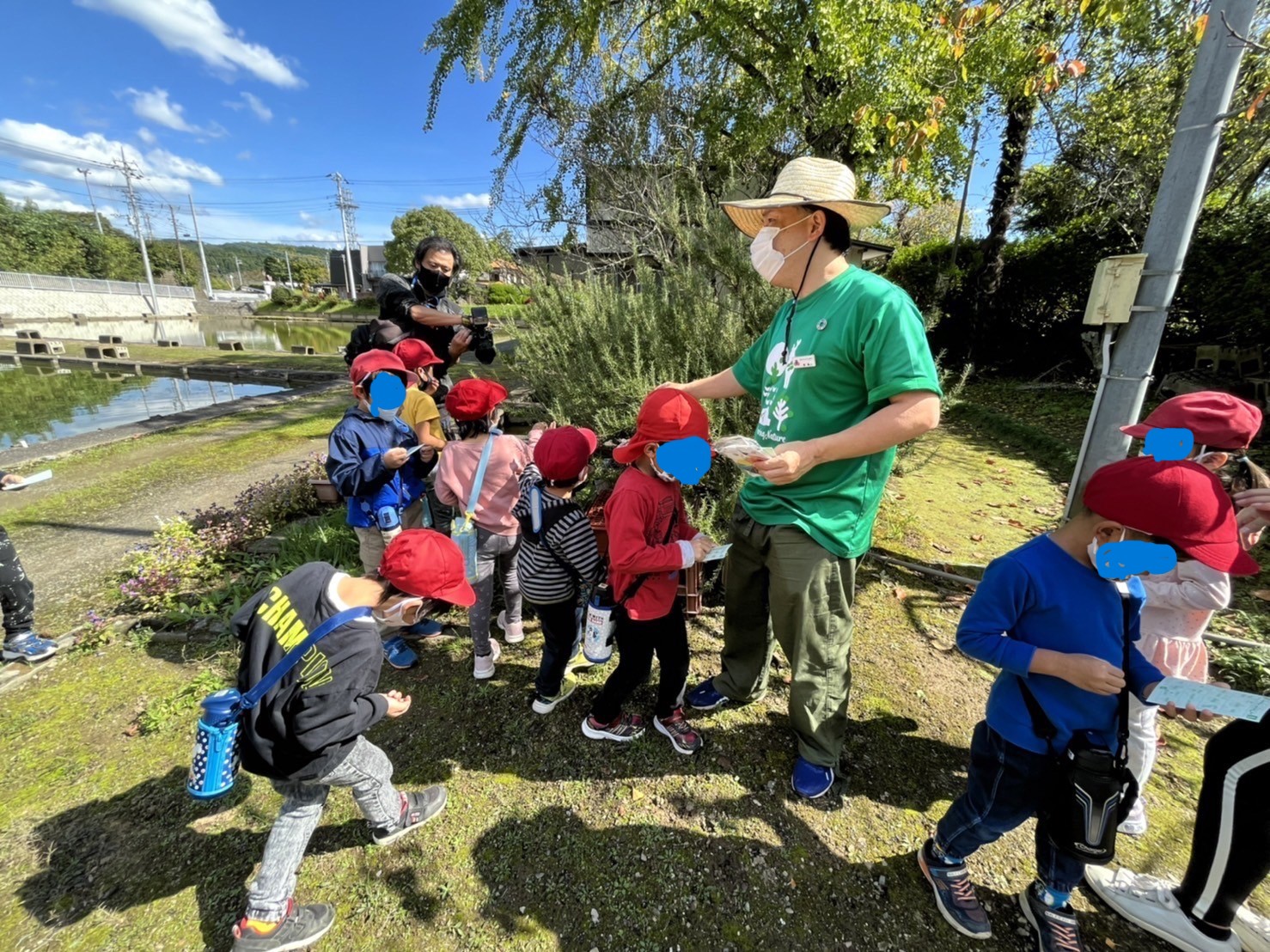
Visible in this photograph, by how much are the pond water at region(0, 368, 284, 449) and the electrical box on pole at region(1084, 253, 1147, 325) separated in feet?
42.0

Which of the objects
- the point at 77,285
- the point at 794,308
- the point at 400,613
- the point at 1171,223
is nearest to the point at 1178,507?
the point at 794,308

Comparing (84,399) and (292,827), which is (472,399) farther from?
(84,399)

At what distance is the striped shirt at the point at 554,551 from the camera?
2273 millimetres

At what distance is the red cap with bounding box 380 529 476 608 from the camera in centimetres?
165

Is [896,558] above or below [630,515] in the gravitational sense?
below

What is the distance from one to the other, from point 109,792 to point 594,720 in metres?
1.98

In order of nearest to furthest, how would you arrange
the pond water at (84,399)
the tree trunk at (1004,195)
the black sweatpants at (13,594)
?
1. the black sweatpants at (13,594)
2. the tree trunk at (1004,195)
3. the pond water at (84,399)

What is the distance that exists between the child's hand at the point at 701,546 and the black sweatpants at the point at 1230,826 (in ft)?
5.01

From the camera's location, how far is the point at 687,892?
188cm

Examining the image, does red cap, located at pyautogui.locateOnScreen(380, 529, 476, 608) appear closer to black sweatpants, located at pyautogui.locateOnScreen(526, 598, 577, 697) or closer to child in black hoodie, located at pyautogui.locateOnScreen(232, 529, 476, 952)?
child in black hoodie, located at pyautogui.locateOnScreen(232, 529, 476, 952)

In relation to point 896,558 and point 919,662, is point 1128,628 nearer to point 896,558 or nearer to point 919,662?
point 919,662

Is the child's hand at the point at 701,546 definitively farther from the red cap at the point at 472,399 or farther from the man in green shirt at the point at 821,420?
the red cap at the point at 472,399

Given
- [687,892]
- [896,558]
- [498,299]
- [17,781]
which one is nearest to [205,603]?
[17,781]

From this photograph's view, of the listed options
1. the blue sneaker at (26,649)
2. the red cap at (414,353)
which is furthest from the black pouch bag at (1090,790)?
the blue sneaker at (26,649)
